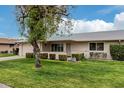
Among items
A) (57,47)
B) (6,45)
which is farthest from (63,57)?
(6,45)

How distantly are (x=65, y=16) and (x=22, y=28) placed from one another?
3094 mm

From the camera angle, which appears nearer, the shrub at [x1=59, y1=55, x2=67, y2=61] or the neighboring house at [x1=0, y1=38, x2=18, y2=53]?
Answer: the shrub at [x1=59, y1=55, x2=67, y2=61]

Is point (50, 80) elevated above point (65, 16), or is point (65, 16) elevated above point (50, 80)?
point (65, 16)

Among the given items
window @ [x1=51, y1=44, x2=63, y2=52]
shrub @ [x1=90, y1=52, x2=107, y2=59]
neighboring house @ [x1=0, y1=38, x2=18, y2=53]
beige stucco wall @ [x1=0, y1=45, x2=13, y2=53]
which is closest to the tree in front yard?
shrub @ [x1=90, y1=52, x2=107, y2=59]

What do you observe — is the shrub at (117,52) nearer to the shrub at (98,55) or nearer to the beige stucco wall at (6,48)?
the shrub at (98,55)

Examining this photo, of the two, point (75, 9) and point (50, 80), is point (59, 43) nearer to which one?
point (75, 9)

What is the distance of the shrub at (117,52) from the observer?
80.2 feet

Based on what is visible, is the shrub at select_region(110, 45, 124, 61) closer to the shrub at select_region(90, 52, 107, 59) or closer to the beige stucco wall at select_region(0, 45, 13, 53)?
the shrub at select_region(90, 52, 107, 59)

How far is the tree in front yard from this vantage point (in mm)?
16375

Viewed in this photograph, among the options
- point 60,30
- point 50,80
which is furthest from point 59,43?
point 50,80

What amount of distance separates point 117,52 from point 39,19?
1091 centimetres

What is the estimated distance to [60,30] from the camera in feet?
58.9

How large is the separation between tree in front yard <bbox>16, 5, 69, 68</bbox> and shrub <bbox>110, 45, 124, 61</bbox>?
9306mm

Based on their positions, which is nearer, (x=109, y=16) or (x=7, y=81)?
(x=7, y=81)
